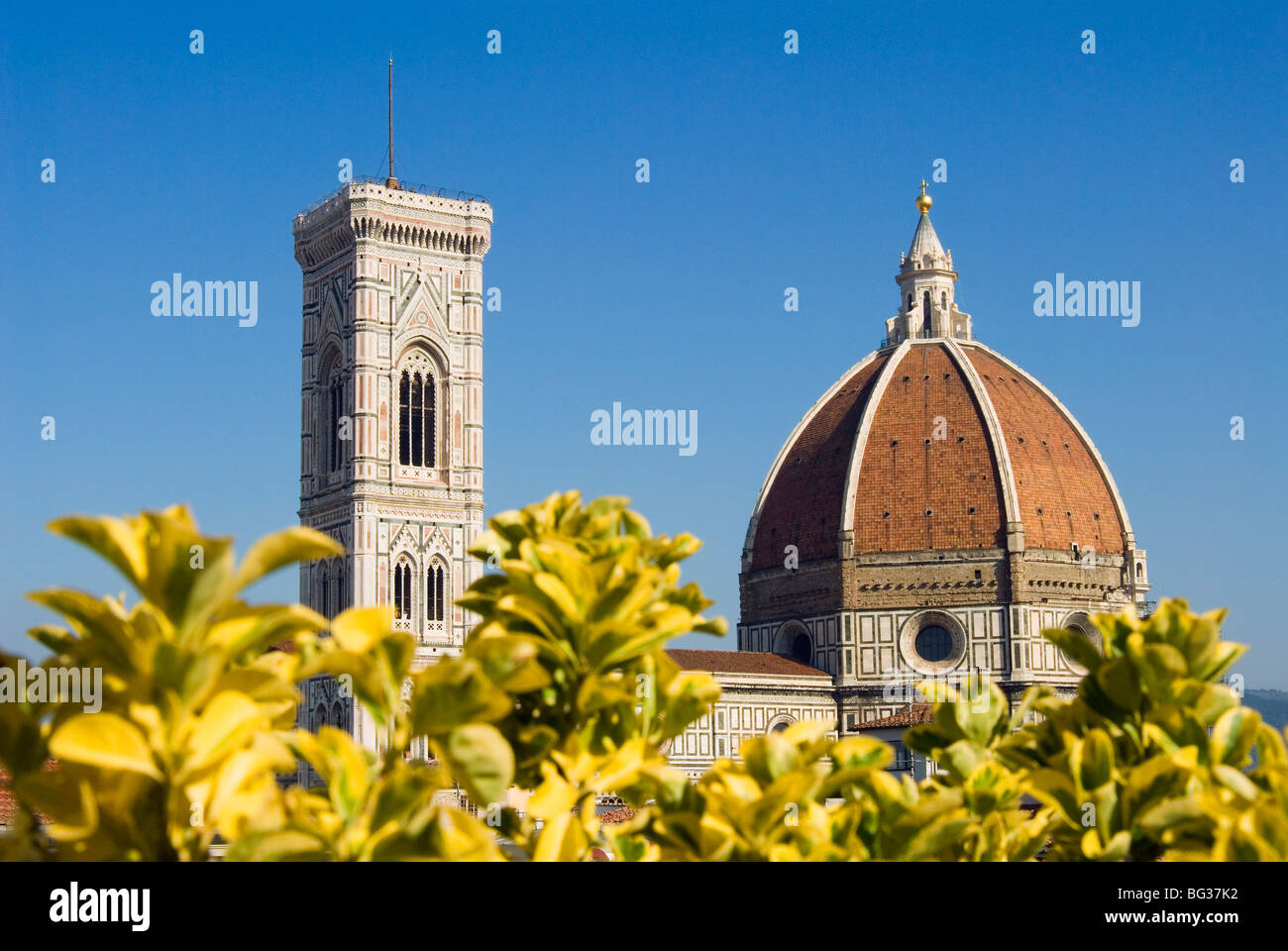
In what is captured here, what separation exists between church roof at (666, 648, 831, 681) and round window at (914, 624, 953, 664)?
12.0 feet

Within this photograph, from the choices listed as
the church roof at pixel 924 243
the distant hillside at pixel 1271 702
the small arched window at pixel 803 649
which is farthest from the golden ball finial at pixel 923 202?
the distant hillside at pixel 1271 702

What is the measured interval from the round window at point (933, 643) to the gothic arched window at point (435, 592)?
1792 cm

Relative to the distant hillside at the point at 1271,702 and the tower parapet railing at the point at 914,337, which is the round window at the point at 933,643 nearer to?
the tower parapet railing at the point at 914,337

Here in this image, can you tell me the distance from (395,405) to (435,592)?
6.72 metres

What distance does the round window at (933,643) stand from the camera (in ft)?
211

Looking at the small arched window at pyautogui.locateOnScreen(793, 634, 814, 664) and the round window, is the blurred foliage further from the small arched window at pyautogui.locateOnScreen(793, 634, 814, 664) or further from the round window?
the small arched window at pyautogui.locateOnScreen(793, 634, 814, 664)

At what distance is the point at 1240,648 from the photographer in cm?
450

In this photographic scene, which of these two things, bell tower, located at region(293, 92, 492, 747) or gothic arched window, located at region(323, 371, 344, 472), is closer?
bell tower, located at region(293, 92, 492, 747)

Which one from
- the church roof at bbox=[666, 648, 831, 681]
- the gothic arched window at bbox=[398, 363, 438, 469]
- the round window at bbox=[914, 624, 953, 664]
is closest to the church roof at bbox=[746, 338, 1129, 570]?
the round window at bbox=[914, 624, 953, 664]

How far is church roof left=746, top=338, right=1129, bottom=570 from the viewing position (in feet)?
216

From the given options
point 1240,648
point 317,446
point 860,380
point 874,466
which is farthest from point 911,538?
point 1240,648

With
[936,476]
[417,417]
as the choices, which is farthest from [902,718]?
[417,417]
